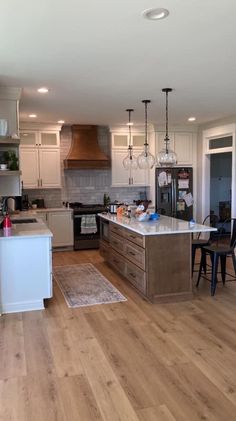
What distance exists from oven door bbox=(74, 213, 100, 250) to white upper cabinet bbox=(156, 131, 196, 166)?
7.08ft

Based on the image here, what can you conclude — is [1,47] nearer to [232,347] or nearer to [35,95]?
[35,95]

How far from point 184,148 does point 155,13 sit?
541 centimetres

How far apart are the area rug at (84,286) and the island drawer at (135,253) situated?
1.51 feet

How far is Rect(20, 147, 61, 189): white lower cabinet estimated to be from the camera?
7.05 m

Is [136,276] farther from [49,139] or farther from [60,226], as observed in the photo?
[49,139]

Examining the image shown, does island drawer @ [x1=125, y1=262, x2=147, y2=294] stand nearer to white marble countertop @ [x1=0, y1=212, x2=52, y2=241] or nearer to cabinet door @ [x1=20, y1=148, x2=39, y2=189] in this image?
white marble countertop @ [x1=0, y1=212, x2=52, y2=241]

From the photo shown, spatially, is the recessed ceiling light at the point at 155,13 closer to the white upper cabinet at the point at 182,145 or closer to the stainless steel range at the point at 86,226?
the stainless steel range at the point at 86,226

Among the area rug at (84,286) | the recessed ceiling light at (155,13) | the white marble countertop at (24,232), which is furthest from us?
the area rug at (84,286)

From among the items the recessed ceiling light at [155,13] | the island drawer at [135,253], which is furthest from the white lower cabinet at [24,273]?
the recessed ceiling light at [155,13]

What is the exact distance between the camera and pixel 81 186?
7758mm

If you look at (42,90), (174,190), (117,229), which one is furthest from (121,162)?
(42,90)

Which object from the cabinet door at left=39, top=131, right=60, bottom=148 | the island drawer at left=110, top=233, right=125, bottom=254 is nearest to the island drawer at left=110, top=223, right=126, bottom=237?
the island drawer at left=110, top=233, right=125, bottom=254

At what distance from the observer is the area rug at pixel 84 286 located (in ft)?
14.3

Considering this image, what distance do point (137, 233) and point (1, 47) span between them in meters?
2.45
